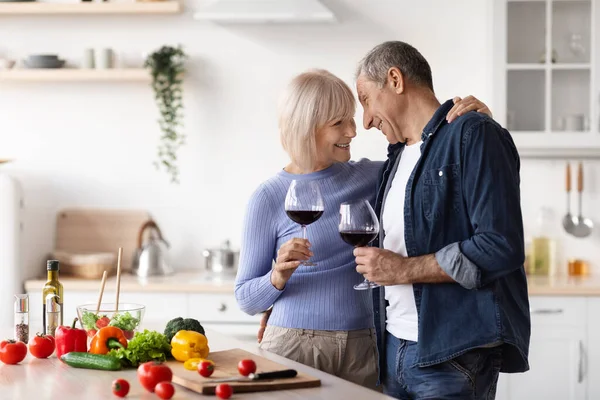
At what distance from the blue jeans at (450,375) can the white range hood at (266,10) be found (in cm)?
230

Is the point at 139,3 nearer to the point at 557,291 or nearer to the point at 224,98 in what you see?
the point at 224,98

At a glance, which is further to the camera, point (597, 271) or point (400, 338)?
point (597, 271)

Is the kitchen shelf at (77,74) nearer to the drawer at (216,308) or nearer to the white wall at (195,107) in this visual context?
the white wall at (195,107)

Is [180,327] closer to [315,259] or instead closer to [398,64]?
[315,259]

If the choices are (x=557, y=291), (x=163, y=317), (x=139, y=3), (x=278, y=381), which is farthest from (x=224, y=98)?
(x=278, y=381)

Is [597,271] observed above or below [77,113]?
below

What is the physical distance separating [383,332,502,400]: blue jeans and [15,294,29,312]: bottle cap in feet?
3.38

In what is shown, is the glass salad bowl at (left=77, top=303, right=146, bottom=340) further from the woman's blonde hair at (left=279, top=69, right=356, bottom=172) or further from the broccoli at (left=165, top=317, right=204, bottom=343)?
the woman's blonde hair at (left=279, top=69, right=356, bottom=172)

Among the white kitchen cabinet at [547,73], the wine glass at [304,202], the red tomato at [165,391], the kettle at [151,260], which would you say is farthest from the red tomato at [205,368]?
the white kitchen cabinet at [547,73]

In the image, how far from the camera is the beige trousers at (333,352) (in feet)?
7.92

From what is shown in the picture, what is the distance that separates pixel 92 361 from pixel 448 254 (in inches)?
35.3

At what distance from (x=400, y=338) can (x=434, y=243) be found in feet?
0.94

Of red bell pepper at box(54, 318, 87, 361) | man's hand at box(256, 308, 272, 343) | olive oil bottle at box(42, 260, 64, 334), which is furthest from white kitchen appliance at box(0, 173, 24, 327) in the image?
red bell pepper at box(54, 318, 87, 361)

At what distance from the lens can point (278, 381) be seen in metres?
1.90
